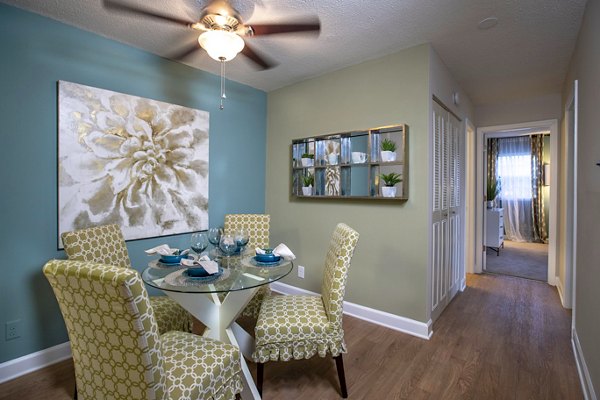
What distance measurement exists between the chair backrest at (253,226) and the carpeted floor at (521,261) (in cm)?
368

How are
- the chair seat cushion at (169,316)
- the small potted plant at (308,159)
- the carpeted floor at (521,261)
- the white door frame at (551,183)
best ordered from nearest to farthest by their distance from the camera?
the chair seat cushion at (169,316)
the small potted plant at (308,159)
the white door frame at (551,183)
the carpeted floor at (521,261)

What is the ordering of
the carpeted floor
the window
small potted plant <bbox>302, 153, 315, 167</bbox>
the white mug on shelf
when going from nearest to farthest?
the white mug on shelf < small potted plant <bbox>302, 153, 315, 167</bbox> < the carpeted floor < the window

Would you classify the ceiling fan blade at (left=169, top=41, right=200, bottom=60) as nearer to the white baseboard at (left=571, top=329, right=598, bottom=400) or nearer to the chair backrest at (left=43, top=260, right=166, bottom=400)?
the chair backrest at (left=43, top=260, right=166, bottom=400)

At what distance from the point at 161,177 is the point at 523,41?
3.25 metres

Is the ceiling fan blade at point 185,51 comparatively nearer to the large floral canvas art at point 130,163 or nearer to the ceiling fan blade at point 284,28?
the large floral canvas art at point 130,163

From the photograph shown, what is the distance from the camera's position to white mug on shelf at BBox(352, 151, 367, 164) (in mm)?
2734

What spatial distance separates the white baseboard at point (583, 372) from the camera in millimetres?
1632

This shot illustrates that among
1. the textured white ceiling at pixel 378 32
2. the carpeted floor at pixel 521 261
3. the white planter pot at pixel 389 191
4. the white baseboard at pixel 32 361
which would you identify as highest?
the textured white ceiling at pixel 378 32

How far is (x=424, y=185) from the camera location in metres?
2.43

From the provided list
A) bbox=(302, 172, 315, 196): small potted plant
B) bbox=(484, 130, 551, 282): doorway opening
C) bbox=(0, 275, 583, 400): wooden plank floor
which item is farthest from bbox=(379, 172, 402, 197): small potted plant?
bbox=(484, 130, 551, 282): doorway opening

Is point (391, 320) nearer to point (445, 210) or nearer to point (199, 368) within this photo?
point (445, 210)

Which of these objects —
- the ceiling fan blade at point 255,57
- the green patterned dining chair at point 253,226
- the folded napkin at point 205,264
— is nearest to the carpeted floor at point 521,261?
the green patterned dining chair at point 253,226

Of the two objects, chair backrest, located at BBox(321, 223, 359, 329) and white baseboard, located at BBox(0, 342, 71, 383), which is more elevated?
chair backrest, located at BBox(321, 223, 359, 329)

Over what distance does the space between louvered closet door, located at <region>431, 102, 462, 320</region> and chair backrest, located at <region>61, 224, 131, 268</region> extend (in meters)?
2.51
